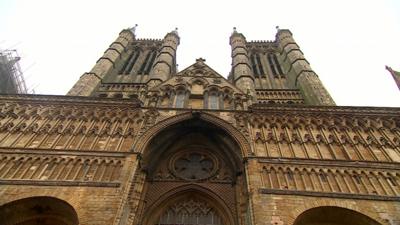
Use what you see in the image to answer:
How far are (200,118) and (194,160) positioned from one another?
70.4 inches

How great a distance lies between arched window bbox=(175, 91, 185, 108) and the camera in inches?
511

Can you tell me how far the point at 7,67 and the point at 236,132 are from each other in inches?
929

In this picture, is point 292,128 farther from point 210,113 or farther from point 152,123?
point 152,123

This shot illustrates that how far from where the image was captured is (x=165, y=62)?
21641 mm

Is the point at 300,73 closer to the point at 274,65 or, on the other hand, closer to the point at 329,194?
the point at 274,65

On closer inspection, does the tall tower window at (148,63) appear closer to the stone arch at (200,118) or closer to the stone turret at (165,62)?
the stone turret at (165,62)

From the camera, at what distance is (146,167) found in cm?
1086

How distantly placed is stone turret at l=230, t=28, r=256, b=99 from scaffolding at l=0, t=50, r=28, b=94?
62.0ft

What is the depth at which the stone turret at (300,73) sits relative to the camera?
667 inches

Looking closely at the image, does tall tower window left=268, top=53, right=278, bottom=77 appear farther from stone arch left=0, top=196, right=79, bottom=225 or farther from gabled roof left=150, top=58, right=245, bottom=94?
stone arch left=0, top=196, right=79, bottom=225

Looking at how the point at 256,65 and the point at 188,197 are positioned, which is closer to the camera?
the point at 188,197

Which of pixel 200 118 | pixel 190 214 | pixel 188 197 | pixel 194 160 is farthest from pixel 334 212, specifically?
pixel 200 118

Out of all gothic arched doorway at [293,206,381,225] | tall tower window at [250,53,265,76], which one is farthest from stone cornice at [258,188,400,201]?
tall tower window at [250,53,265,76]

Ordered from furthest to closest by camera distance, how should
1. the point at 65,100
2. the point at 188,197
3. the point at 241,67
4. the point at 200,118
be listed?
the point at 241,67
the point at 65,100
the point at 200,118
the point at 188,197
